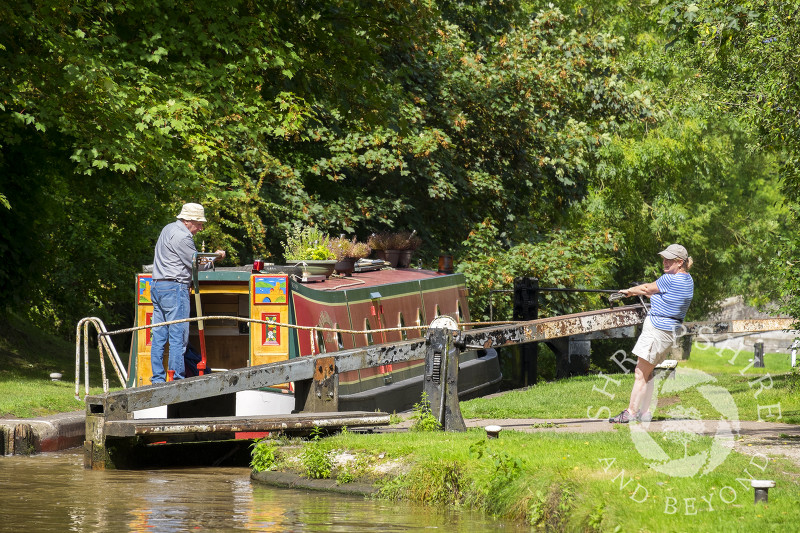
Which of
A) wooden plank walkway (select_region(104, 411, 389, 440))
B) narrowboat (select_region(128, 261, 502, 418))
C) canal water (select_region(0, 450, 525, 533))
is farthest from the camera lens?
narrowboat (select_region(128, 261, 502, 418))

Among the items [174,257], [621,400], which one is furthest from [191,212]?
[621,400]

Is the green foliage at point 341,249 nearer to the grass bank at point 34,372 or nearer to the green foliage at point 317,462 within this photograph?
the grass bank at point 34,372

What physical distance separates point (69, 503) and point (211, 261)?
15.5ft

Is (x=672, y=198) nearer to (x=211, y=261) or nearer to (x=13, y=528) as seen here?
(x=211, y=261)

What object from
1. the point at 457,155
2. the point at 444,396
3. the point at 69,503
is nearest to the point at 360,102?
the point at 457,155

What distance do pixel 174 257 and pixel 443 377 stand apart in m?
3.26

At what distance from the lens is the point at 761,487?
6.16 m

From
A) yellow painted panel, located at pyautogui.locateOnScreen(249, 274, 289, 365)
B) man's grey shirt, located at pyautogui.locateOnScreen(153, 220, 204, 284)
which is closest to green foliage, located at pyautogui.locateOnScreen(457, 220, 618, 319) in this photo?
yellow painted panel, located at pyautogui.locateOnScreen(249, 274, 289, 365)

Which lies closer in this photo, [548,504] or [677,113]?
[548,504]

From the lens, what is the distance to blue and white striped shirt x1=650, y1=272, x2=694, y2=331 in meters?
10.2

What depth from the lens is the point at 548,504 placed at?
21.9 ft

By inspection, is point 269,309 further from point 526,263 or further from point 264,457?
point 526,263

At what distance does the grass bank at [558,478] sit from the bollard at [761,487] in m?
0.07

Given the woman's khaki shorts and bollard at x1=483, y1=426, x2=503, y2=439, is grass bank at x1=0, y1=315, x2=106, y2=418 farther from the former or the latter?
the woman's khaki shorts
